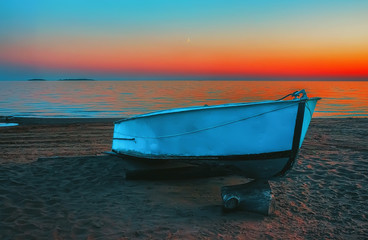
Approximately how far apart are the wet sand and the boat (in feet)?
2.54

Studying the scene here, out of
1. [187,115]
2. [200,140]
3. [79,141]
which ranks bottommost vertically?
[79,141]

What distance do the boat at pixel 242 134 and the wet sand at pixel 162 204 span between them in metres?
0.77

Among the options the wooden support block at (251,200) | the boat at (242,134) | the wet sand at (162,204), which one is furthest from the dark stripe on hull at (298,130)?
the wet sand at (162,204)

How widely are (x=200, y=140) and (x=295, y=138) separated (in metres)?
1.49

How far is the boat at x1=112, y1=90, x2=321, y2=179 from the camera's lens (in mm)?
4480

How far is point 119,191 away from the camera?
5.54m

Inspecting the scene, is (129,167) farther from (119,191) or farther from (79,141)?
(79,141)

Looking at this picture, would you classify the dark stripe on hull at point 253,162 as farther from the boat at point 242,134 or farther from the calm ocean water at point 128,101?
the calm ocean water at point 128,101

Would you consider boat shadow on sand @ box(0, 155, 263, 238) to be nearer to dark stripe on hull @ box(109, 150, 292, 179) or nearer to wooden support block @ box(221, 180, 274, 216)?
wooden support block @ box(221, 180, 274, 216)

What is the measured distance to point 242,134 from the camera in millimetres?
4660

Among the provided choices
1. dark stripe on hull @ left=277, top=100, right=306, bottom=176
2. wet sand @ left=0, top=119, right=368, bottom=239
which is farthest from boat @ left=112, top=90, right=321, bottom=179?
wet sand @ left=0, top=119, right=368, bottom=239

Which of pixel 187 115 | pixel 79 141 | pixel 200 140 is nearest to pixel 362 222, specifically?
pixel 200 140

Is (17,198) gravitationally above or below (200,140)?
below

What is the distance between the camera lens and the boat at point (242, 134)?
448 centimetres
